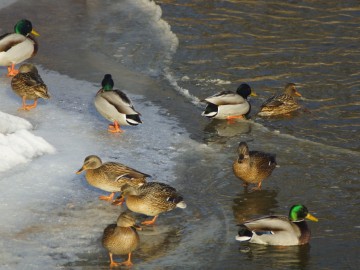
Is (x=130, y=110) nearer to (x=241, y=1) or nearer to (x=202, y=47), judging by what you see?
(x=202, y=47)

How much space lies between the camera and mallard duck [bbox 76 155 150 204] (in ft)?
32.3

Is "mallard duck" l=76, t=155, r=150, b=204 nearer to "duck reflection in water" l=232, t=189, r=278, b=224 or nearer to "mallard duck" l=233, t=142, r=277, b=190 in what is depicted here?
"duck reflection in water" l=232, t=189, r=278, b=224

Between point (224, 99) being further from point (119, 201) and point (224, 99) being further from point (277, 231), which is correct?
point (277, 231)

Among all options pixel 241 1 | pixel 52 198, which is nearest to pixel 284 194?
pixel 52 198

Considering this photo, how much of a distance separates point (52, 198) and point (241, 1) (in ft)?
34.4

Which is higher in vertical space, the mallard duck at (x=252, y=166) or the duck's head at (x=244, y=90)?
the mallard duck at (x=252, y=166)

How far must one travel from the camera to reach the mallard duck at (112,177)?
984cm

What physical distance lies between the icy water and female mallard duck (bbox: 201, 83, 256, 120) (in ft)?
0.50

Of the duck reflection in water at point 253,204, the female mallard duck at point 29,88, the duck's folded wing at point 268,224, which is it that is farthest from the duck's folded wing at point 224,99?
the duck's folded wing at point 268,224

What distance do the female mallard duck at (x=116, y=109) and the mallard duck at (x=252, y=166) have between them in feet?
6.50

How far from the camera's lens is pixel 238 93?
13547mm

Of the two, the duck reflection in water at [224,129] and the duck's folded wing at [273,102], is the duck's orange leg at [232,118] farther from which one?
the duck's folded wing at [273,102]

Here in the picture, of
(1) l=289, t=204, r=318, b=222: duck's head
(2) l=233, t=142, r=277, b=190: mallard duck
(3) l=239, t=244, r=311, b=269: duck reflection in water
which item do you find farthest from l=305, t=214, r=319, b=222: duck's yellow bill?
(2) l=233, t=142, r=277, b=190: mallard duck

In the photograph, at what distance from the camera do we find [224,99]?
13047mm
